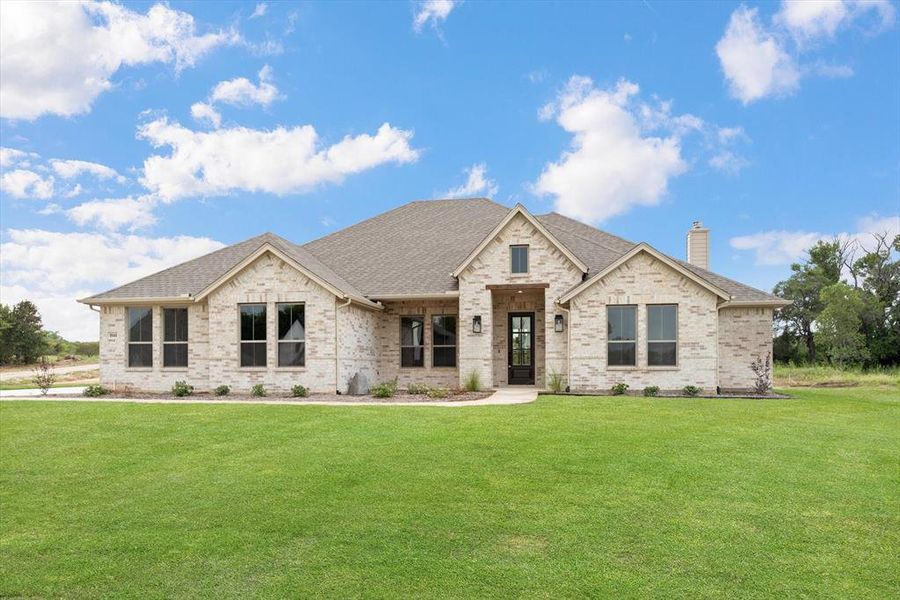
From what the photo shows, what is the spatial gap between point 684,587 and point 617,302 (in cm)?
1422

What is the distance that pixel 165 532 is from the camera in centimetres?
636

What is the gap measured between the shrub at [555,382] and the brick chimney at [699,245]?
8.58 m

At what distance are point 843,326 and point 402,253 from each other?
28.4m

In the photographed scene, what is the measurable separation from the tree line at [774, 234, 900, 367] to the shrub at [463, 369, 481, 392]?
2024 centimetres

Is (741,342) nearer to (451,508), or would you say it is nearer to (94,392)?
(451,508)

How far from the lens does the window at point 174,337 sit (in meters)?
20.4

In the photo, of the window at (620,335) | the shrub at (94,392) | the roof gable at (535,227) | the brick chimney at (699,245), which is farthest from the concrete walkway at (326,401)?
the brick chimney at (699,245)

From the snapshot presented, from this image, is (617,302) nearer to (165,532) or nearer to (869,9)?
(869,9)

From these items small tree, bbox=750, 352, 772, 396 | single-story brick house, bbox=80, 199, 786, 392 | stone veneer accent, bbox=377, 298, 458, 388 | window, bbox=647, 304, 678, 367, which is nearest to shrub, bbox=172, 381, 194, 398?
single-story brick house, bbox=80, 199, 786, 392

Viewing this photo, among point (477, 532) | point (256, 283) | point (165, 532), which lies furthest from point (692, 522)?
point (256, 283)

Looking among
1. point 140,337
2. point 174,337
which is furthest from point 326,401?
point 140,337

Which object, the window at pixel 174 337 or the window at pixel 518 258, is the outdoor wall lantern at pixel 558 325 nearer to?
the window at pixel 518 258

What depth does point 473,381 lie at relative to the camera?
1977 cm

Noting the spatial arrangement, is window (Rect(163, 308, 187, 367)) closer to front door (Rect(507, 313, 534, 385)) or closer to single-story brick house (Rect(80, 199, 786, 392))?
single-story brick house (Rect(80, 199, 786, 392))
